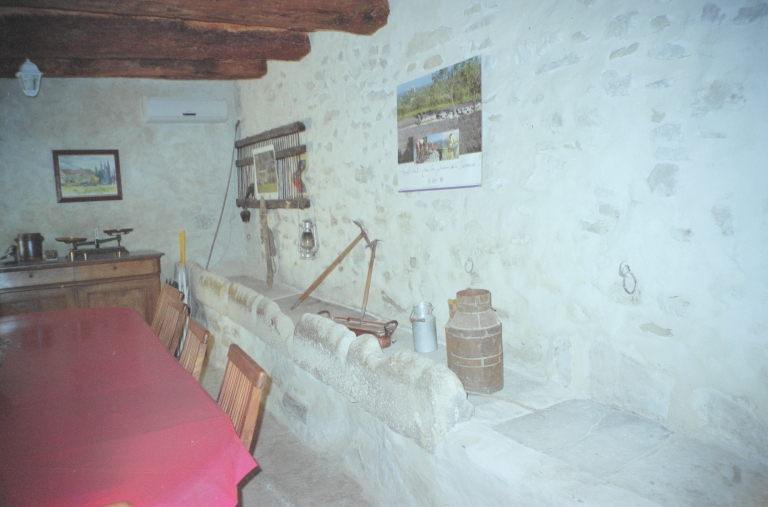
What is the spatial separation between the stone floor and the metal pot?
3352mm

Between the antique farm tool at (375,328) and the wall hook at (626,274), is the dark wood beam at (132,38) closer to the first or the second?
the antique farm tool at (375,328)

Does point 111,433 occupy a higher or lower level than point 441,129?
lower

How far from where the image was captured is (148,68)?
15.3 feet

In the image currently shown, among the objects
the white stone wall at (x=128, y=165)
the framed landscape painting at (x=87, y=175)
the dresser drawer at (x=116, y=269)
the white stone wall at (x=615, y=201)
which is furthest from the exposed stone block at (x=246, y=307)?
the framed landscape painting at (x=87, y=175)

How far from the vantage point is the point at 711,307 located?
1741mm

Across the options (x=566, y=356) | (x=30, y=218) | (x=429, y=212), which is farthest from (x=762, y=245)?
(x=30, y=218)

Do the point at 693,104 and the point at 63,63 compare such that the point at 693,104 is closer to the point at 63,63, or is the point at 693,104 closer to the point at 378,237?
the point at 378,237

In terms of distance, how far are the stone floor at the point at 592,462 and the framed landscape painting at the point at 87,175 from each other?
12.2 feet

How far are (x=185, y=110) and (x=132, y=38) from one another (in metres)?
1.66

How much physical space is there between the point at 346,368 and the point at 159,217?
3.84 metres

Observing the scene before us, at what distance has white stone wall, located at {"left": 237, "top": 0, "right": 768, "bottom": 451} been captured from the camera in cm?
165

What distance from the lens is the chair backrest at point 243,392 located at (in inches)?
62.0

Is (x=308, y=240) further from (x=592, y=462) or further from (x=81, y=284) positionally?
(x=592, y=462)

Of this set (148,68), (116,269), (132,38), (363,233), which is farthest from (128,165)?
(363,233)
